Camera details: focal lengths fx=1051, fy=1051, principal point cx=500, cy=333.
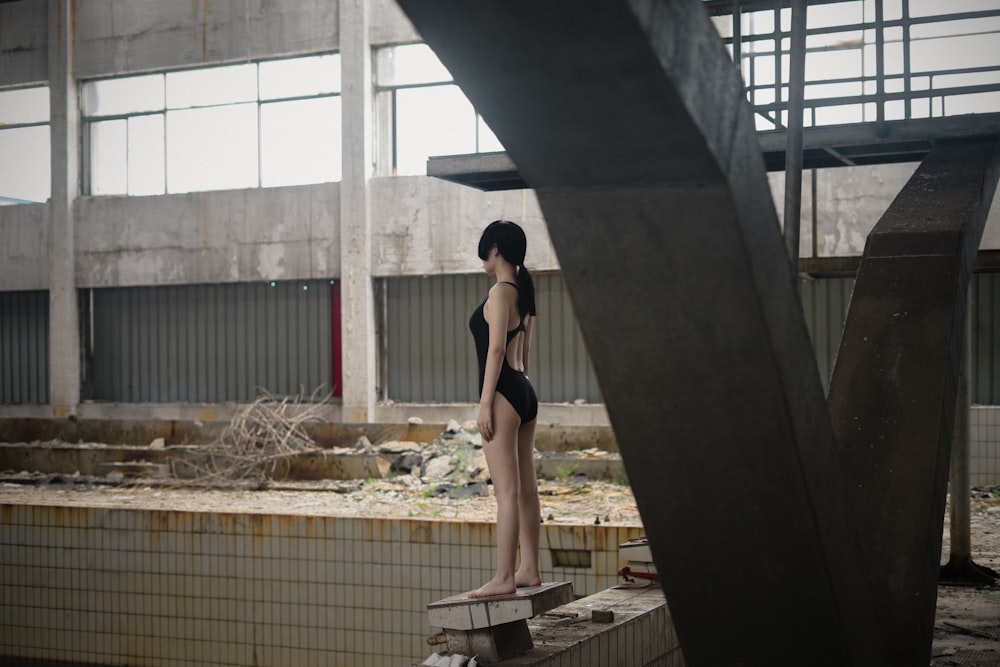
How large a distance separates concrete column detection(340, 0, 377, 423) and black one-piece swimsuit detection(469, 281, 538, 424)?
1188cm

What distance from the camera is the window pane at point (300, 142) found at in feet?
54.7

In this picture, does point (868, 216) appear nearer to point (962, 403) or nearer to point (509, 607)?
point (962, 403)

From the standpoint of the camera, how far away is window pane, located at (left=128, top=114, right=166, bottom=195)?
1773 cm

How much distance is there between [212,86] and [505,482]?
48.0 ft

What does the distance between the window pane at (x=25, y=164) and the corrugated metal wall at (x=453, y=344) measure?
23.0ft

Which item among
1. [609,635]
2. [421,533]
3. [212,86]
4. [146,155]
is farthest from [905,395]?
[146,155]

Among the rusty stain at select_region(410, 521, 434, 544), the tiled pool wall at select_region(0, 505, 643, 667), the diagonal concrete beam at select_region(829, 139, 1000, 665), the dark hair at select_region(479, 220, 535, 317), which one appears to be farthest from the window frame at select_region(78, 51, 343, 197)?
the diagonal concrete beam at select_region(829, 139, 1000, 665)

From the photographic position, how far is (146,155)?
1786cm

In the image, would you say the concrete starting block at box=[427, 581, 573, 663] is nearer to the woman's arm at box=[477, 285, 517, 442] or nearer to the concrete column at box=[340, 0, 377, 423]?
the woman's arm at box=[477, 285, 517, 442]

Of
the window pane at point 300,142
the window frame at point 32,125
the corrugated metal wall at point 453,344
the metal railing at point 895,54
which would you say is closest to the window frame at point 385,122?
the window pane at point 300,142

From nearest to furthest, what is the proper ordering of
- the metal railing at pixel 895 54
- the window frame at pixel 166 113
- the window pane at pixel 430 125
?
the metal railing at pixel 895 54, the window pane at pixel 430 125, the window frame at pixel 166 113

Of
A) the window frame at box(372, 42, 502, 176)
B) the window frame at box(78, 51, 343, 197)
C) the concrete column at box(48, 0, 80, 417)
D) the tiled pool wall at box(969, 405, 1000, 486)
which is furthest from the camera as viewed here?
the concrete column at box(48, 0, 80, 417)

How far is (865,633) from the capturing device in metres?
3.10

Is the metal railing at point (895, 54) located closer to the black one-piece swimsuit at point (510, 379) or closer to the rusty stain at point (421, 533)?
the rusty stain at point (421, 533)
